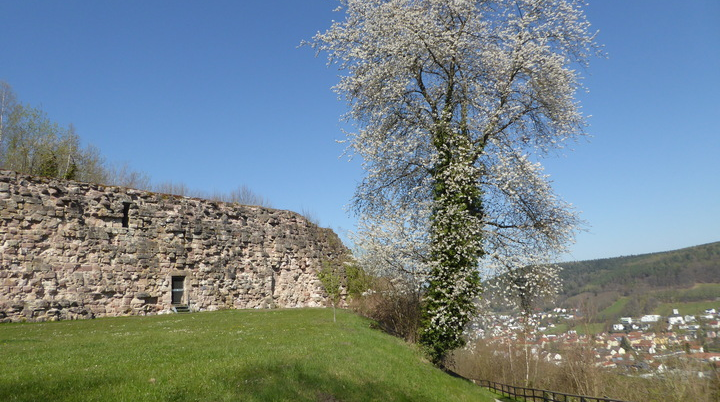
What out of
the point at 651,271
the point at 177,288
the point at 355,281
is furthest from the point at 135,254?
the point at 651,271

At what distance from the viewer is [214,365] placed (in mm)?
7984

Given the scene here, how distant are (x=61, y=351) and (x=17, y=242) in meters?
8.92

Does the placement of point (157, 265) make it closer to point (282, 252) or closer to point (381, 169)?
point (282, 252)

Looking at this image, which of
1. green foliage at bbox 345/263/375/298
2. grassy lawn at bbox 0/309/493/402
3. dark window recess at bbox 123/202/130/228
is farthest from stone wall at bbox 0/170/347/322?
grassy lawn at bbox 0/309/493/402

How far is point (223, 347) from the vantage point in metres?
9.66

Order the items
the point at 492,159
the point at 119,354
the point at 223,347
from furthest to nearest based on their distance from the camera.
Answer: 1. the point at 492,159
2. the point at 223,347
3. the point at 119,354

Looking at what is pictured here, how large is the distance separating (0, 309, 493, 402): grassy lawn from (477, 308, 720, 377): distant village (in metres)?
3.19

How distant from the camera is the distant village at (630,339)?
1145 centimetres

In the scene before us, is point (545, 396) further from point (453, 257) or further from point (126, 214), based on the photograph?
point (126, 214)

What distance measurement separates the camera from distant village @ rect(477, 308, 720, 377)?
11.4 m

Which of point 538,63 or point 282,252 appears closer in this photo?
point 538,63

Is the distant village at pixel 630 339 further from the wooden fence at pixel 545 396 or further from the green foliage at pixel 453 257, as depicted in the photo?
the wooden fence at pixel 545 396

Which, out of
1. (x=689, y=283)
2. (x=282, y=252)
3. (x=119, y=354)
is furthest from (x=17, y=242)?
(x=689, y=283)

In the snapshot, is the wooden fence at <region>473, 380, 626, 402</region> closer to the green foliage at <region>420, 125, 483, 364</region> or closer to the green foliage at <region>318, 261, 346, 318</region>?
the green foliage at <region>420, 125, 483, 364</region>
